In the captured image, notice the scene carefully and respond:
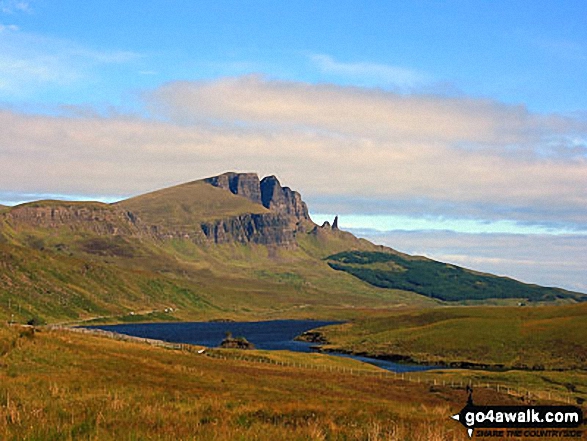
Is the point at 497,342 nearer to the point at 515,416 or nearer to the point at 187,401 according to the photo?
the point at 187,401

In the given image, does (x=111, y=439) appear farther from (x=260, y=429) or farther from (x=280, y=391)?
(x=280, y=391)

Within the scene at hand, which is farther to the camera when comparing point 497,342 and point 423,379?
point 497,342

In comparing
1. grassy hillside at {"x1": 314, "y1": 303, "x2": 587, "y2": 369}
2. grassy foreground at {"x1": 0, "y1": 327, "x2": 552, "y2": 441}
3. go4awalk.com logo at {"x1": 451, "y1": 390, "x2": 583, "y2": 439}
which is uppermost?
go4awalk.com logo at {"x1": 451, "y1": 390, "x2": 583, "y2": 439}

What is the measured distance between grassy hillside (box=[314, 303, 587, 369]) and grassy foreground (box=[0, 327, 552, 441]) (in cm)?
6711

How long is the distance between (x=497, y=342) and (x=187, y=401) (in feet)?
458

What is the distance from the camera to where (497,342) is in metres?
160

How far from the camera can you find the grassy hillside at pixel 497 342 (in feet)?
470

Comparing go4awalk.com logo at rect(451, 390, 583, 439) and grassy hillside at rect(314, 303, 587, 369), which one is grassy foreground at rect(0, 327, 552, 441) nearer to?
go4awalk.com logo at rect(451, 390, 583, 439)

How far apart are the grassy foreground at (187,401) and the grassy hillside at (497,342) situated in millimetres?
67110

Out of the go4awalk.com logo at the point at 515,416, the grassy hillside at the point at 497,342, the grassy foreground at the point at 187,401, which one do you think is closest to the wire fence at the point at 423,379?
the grassy foreground at the point at 187,401

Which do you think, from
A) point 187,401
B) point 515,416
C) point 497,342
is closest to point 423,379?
point 497,342

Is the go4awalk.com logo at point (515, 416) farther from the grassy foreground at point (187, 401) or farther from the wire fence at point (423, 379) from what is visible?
the wire fence at point (423, 379)

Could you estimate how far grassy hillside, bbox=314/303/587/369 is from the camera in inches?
5640

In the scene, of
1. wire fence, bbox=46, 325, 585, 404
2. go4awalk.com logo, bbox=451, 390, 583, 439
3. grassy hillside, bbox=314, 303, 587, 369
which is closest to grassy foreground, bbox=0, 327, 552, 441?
go4awalk.com logo, bbox=451, 390, 583, 439
